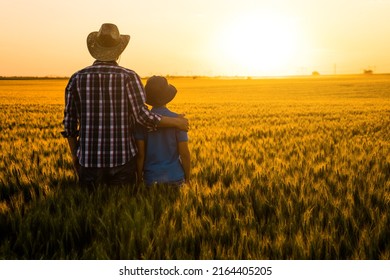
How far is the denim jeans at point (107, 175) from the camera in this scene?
377cm

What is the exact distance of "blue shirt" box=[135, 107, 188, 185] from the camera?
401 cm

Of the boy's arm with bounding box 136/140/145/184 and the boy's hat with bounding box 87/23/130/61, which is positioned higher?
the boy's hat with bounding box 87/23/130/61

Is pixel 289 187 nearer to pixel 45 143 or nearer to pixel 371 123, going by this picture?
pixel 45 143

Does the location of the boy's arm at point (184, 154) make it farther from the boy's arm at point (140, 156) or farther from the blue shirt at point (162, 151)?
the boy's arm at point (140, 156)

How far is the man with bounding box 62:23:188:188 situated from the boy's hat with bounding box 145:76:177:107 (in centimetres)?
22

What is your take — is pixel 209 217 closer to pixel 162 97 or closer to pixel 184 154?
pixel 184 154

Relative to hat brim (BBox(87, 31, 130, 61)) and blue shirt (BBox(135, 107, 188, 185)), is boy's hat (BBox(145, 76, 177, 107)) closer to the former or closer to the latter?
blue shirt (BBox(135, 107, 188, 185))

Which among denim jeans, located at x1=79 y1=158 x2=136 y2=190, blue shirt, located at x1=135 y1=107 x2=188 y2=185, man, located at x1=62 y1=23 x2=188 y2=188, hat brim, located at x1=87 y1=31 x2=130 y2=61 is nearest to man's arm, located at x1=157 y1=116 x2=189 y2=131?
man, located at x1=62 y1=23 x2=188 y2=188

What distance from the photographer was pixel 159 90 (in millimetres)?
3998

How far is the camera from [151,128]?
3.82 m

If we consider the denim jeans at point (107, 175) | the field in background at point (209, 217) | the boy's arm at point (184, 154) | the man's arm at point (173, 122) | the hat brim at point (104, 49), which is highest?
the hat brim at point (104, 49)

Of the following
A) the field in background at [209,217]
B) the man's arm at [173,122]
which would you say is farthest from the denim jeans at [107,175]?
the man's arm at [173,122]
